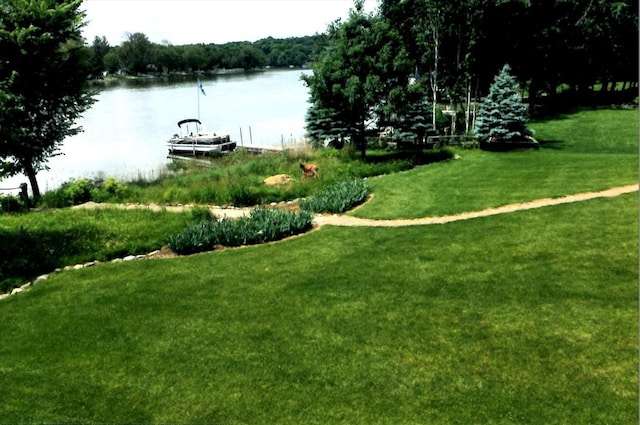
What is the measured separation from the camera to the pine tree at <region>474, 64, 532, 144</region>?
22.5 meters

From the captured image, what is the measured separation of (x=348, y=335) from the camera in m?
7.40

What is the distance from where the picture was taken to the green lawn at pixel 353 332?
5.92 metres

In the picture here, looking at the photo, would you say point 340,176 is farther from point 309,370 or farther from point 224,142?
point 224,142

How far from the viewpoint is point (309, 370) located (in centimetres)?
659

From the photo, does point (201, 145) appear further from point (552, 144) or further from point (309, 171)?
point (552, 144)

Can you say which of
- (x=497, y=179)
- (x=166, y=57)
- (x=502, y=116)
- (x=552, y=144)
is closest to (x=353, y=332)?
(x=497, y=179)

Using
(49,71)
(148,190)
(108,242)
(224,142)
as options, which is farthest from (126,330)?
(224,142)

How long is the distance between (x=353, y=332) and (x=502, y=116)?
1786cm

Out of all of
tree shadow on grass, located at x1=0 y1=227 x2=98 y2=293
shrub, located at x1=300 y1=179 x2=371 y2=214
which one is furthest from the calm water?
shrub, located at x1=300 y1=179 x2=371 y2=214

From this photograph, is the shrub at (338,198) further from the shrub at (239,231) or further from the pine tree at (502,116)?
the pine tree at (502,116)

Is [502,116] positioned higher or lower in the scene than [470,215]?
higher

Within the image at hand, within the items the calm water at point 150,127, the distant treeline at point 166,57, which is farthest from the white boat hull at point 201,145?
the distant treeline at point 166,57

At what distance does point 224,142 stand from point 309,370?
3074 cm

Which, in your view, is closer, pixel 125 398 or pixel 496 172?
pixel 125 398
